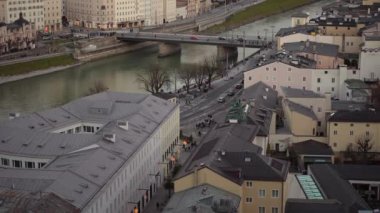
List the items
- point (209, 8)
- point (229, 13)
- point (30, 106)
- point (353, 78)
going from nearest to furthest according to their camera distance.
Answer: point (353, 78) < point (30, 106) < point (229, 13) < point (209, 8)

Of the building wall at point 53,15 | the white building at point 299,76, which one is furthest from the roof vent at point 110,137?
the building wall at point 53,15

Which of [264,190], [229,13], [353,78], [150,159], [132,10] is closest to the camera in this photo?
[264,190]

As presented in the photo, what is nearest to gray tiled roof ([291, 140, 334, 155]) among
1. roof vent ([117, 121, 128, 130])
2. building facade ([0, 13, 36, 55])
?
roof vent ([117, 121, 128, 130])

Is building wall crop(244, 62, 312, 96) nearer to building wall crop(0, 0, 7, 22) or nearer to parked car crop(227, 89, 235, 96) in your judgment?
parked car crop(227, 89, 235, 96)

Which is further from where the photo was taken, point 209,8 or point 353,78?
point 209,8

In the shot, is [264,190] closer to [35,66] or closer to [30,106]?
[30,106]

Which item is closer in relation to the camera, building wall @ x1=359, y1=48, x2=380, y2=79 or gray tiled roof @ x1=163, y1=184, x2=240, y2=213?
gray tiled roof @ x1=163, y1=184, x2=240, y2=213

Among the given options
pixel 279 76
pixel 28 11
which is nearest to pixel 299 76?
pixel 279 76

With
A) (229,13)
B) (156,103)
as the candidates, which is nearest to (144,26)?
(229,13)
